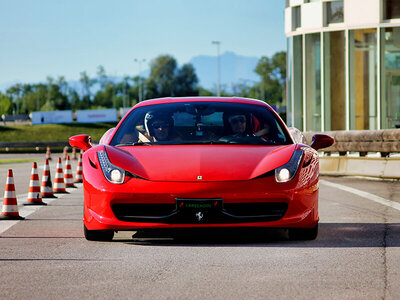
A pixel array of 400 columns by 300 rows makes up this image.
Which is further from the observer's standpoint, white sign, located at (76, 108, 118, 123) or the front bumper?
white sign, located at (76, 108, 118, 123)

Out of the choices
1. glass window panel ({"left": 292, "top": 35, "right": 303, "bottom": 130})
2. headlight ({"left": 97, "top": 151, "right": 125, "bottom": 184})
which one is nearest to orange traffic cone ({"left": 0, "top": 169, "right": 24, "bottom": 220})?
headlight ({"left": 97, "top": 151, "right": 125, "bottom": 184})

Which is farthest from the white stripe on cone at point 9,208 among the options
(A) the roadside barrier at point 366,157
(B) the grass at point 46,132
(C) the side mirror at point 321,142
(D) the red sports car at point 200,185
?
(B) the grass at point 46,132

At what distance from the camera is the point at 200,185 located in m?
7.40

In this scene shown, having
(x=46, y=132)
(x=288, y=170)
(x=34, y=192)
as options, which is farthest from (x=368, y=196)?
(x=46, y=132)

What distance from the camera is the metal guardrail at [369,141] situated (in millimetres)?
18766

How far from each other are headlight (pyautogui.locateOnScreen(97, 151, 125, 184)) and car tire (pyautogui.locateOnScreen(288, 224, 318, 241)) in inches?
65.9

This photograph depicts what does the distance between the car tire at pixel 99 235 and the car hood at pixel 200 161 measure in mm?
715

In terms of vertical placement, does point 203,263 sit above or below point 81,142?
below

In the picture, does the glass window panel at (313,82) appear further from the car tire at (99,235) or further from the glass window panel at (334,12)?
the car tire at (99,235)

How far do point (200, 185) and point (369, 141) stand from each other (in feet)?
43.3

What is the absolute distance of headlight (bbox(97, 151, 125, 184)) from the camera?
760cm

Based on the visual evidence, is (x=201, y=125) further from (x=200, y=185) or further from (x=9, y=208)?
(x=9, y=208)

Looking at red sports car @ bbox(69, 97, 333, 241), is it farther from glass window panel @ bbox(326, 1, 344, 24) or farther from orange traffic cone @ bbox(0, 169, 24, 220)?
glass window panel @ bbox(326, 1, 344, 24)

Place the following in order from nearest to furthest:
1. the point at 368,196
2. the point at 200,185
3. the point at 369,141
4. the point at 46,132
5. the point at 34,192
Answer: the point at 200,185, the point at 34,192, the point at 368,196, the point at 369,141, the point at 46,132
